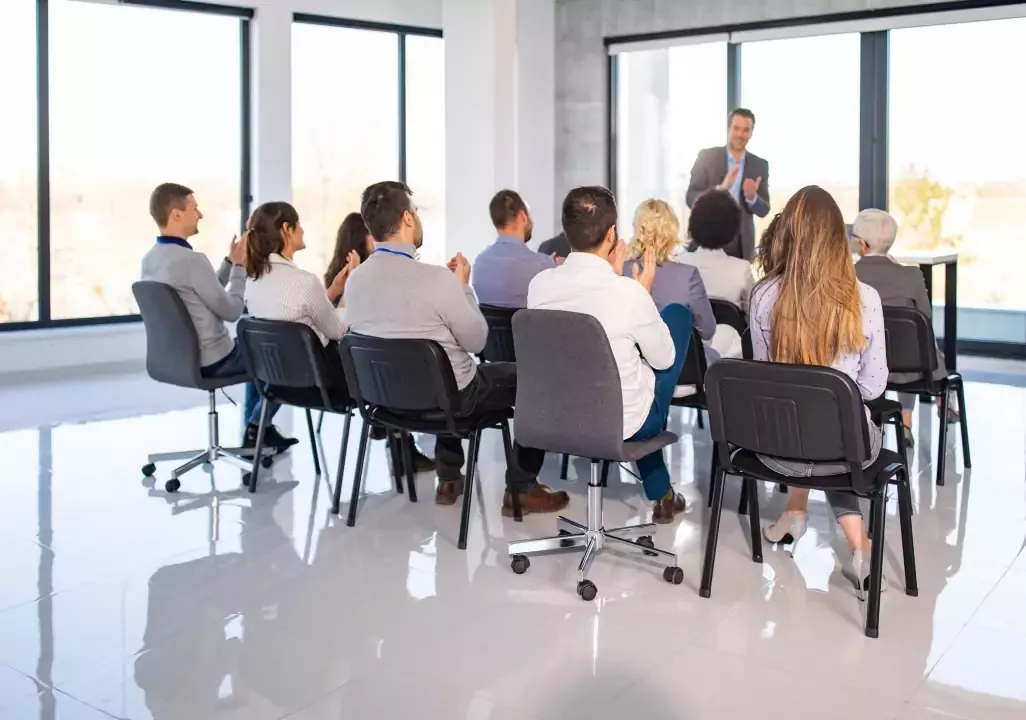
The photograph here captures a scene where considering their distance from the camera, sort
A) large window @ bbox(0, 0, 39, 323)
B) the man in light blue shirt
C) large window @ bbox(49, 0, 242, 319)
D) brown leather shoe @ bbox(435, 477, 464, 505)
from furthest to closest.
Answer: large window @ bbox(49, 0, 242, 319)
large window @ bbox(0, 0, 39, 323)
the man in light blue shirt
brown leather shoe @ bbox(435, 477, 464, 505)

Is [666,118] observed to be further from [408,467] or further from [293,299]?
[408,467]

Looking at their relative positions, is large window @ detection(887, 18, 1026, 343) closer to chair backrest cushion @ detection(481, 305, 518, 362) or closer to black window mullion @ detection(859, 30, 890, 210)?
black window mullion @ detection(859, 30, 890, 210)

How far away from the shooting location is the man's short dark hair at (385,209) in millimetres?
3793

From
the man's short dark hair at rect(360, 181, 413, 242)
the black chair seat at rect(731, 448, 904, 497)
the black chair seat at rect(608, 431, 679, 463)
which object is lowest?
the black chair seat at rect(731, 448, 904, 497)

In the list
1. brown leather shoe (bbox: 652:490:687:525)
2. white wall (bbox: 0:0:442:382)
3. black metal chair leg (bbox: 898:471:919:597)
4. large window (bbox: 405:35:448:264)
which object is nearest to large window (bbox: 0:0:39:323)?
white wall (bbox: 0:0:442:382)

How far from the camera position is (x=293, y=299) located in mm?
4309

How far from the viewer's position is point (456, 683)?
2631 mm

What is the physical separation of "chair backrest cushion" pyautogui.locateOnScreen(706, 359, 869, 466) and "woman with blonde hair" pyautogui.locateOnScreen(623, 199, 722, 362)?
3.09ft

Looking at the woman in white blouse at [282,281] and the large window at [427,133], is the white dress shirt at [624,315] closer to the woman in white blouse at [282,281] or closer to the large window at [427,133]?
the woman in white blouse at [282,281]

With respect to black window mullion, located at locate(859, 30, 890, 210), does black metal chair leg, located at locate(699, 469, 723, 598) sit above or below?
below

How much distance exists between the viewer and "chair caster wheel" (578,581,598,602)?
3156 millimetres

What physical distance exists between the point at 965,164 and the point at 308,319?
5.44 metres

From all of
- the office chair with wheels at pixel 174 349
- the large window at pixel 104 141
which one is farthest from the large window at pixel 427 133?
the office chair with wheels at pixel 174 349

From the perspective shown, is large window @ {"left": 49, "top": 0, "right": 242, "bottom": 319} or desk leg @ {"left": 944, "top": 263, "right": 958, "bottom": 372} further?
large window @ {"left": 49, "top": 0, "right": 242, "bottom": 319}
